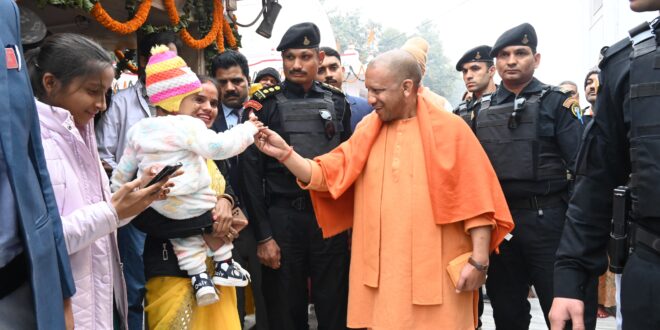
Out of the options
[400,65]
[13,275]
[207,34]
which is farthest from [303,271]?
[207,34]

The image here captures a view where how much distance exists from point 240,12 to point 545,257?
1029 centimetres

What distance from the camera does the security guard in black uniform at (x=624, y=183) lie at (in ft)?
6.33

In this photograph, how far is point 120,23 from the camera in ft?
14.9

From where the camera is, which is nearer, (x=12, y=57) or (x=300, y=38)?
(x=12, y=57)

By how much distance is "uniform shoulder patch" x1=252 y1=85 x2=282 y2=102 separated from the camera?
4.02 meters

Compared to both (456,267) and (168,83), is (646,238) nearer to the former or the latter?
(456,267)

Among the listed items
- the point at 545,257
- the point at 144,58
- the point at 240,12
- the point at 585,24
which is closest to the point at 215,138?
the point at 144,58

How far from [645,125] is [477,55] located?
5.11 metres

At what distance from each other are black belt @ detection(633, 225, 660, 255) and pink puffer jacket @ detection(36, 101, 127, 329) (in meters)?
1.92

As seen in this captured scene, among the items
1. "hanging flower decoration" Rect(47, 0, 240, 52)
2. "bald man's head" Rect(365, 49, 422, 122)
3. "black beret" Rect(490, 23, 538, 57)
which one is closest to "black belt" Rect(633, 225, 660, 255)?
"bald man's head" Rect(365, 49, 422, 122)

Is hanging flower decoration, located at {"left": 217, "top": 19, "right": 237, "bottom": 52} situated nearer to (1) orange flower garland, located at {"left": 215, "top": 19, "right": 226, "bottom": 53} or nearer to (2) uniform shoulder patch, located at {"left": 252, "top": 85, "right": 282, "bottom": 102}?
(1) orange flower garland, located at {"left": 215, "top": 19, "right": 226, "bottom": 53}

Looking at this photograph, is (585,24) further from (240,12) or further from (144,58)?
(144,58)

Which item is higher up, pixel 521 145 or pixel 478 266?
pixel 521 145

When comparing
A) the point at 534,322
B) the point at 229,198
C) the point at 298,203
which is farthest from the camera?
the point at 534,322
